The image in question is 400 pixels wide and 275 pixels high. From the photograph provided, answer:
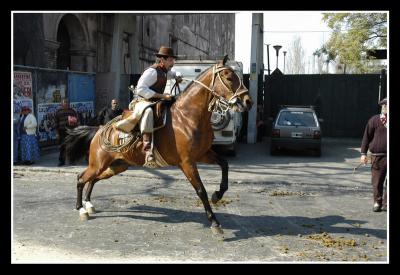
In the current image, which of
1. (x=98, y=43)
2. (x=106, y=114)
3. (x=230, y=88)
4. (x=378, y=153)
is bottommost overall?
(x=378, y=153)

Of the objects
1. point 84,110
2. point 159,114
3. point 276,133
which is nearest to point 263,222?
point 159,114

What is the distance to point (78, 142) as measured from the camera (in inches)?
333

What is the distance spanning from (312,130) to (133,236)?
10553 mm

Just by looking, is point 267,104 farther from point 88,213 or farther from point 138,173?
point 88,213

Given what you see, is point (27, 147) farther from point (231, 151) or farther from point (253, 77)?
point (253, 77)

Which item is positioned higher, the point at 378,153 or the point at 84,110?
the point at 84,110

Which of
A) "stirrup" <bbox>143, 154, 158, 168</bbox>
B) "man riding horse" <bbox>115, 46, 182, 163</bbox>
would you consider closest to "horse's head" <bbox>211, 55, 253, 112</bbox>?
"man riding horse" <bbox>115, 46, 182, 163</bbox>

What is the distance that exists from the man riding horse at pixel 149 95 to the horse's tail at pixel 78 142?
1473 mm

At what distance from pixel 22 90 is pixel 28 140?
2.09 m

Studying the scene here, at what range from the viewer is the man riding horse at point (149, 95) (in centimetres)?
687

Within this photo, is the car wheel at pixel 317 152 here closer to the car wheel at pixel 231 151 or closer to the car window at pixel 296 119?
the car window at pixel 296 119

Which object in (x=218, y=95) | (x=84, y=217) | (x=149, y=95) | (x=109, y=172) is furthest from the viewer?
(x=109, y=172)

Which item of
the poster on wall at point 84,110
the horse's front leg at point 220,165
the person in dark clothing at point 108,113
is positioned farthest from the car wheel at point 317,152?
the horse's front leg at point 220,165

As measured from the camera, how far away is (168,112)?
7.07 m
